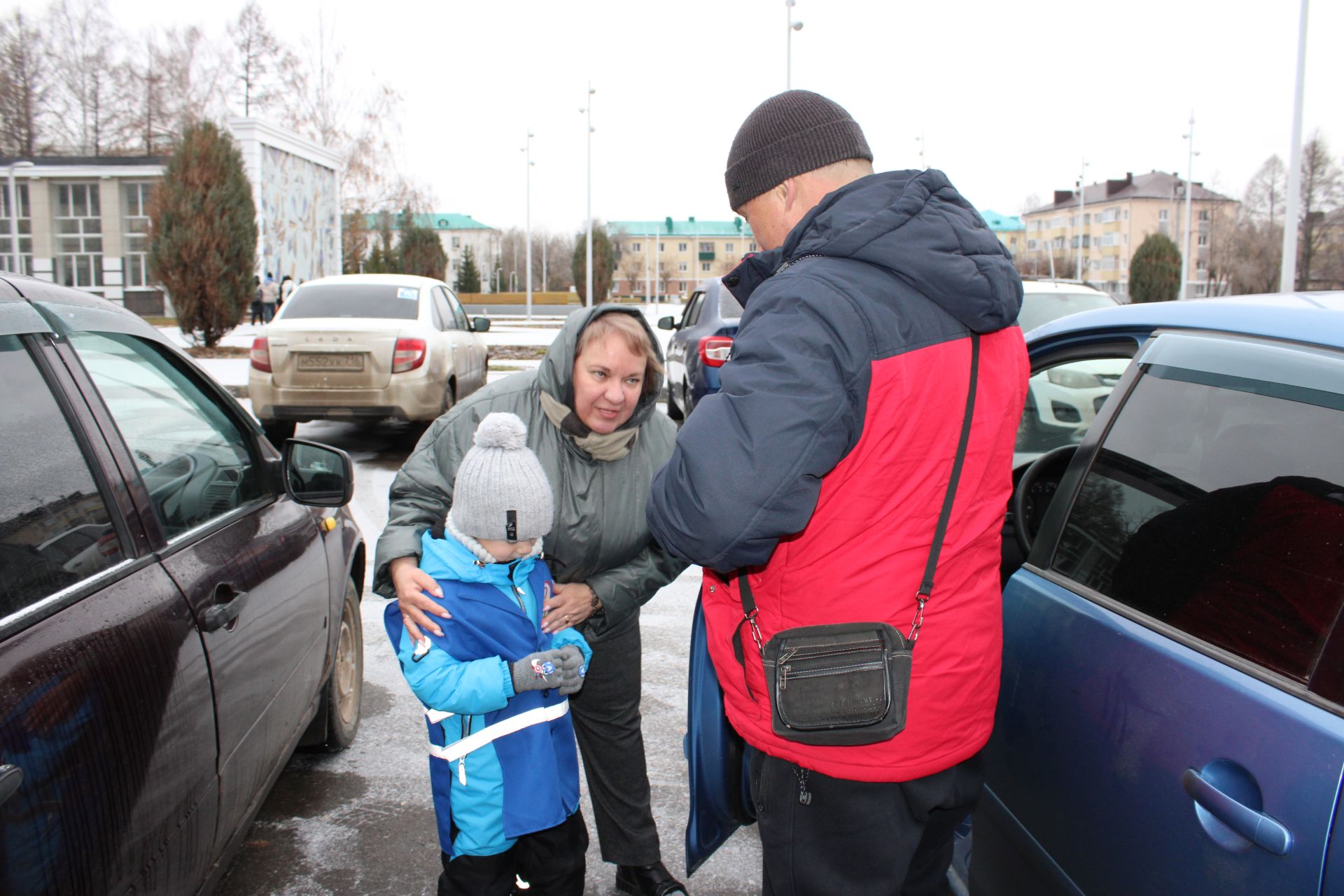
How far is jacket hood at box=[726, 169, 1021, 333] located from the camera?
150cm

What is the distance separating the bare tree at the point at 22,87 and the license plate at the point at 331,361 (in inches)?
1720

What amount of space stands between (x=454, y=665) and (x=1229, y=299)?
1828 mm

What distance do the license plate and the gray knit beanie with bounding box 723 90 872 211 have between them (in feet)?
25.9

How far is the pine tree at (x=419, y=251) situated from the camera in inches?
1558

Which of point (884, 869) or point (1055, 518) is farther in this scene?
point (1055, 518)

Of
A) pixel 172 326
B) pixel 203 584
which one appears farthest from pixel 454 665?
pixel 172 326

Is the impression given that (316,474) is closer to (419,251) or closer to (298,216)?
(298,216)

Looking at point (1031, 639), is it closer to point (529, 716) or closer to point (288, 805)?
point (529, 716)

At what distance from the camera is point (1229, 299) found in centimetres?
192

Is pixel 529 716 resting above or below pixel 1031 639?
below

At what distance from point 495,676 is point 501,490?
16.1 inches

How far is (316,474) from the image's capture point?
2775 mm

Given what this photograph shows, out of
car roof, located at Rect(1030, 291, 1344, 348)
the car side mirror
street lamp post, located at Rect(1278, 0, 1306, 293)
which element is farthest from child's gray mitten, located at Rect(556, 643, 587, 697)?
street lamp post, located at Rect(1278, 0, 1306, 293)

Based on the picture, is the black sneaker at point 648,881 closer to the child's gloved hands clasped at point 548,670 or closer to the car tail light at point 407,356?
the child's gloved hands clasped at point 548,670
